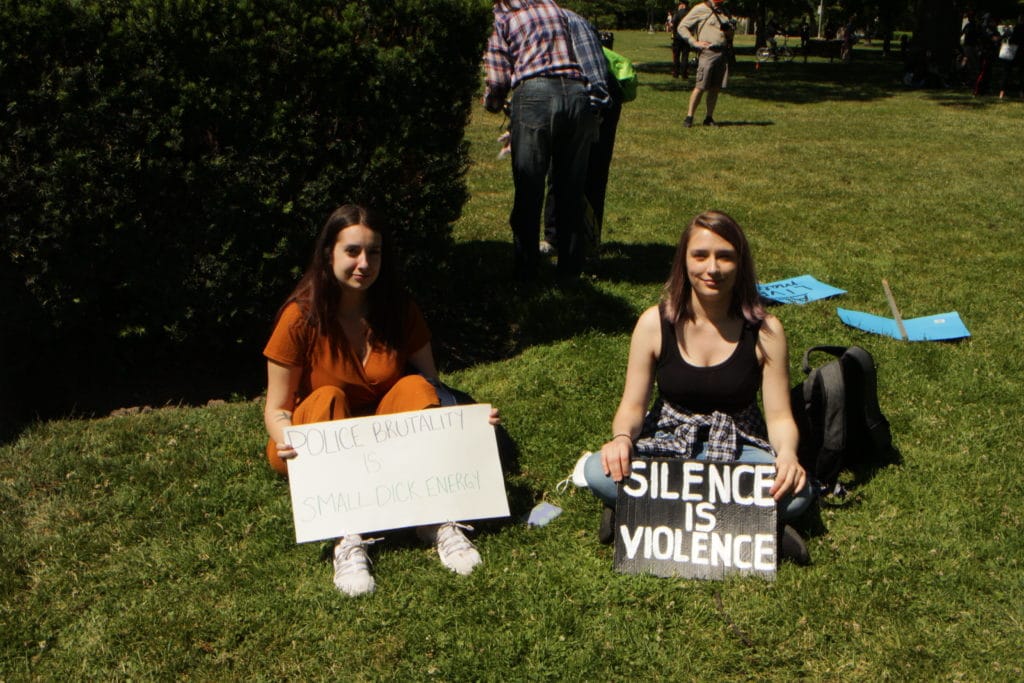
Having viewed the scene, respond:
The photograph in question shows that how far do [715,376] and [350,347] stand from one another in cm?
145

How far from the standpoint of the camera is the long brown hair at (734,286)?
352 centimetres

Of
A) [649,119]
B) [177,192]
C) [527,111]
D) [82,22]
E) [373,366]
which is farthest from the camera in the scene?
[649,119]

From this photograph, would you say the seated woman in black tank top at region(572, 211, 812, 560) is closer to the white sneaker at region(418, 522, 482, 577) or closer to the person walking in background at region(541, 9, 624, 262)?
the white sneaker at region(418, 522, 482, 577)

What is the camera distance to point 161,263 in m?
4.86

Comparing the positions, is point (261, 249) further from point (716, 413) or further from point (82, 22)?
point (716, 413)

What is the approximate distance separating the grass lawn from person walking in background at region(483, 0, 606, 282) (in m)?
0.79

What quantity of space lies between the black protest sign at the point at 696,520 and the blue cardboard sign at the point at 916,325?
2.77 m

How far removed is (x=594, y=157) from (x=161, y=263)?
346 centimetres

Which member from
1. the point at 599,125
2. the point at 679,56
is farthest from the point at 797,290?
the point at 679,56

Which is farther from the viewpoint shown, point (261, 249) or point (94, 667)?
point (261, 249)

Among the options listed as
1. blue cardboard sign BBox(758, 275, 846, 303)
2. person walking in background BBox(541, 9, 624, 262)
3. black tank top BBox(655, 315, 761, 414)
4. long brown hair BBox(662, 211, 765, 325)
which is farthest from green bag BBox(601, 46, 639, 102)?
black tank top BBox(655, 315, 761, 414)

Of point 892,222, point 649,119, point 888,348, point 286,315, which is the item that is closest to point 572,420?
point 286,315

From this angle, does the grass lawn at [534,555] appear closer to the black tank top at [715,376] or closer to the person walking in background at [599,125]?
the person walking in background at [599,125]

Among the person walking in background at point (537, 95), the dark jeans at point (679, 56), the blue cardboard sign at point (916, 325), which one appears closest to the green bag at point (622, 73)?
the person walking in background at point (537, 95)
